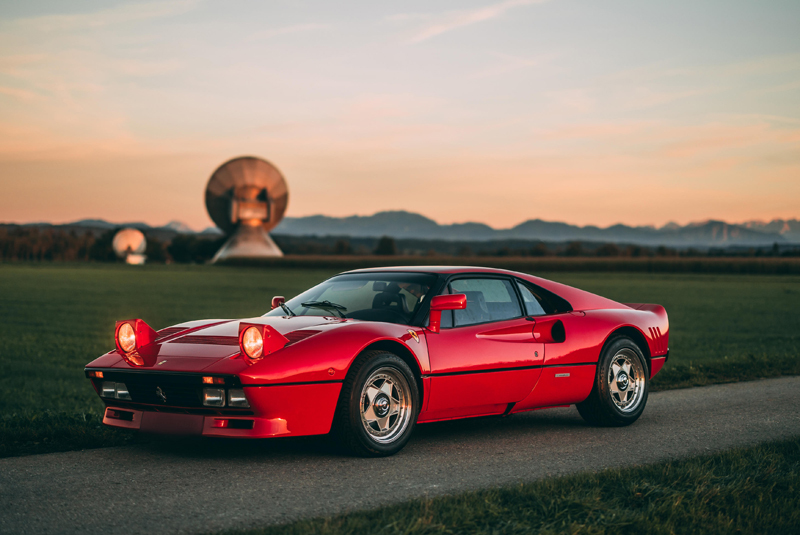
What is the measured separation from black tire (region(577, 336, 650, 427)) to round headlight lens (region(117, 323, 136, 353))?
3.82 metres

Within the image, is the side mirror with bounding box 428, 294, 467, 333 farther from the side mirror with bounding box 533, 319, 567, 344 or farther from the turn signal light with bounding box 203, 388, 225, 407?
the turn signal light with bounding box 203, 388, 225, 407

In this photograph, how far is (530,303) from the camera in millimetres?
6887

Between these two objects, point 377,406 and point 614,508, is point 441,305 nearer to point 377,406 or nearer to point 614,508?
point 377,406

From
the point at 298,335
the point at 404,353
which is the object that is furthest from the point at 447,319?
the point at 298,335

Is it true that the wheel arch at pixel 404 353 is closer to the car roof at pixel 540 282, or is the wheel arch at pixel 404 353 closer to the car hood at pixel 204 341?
the car hood at pixel 204 341

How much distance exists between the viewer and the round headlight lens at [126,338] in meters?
5.68

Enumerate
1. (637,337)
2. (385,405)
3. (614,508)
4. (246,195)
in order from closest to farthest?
(614,508)
(385,405)
(637,337)
(246,195)

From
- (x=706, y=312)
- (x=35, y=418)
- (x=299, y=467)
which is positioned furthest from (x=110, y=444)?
(x=706, y=312)

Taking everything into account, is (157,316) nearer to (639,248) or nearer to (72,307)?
(72,307)

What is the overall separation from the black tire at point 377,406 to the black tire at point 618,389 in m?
2.05

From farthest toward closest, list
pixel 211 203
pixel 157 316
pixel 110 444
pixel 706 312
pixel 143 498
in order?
pixel 211 203 → pixel 706 312 → pixel 157 316 → pixel 110 444 → pixel 143 498

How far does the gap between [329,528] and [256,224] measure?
89.6 m

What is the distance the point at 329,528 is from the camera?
12.4 feet

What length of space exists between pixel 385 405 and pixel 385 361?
1.07ft
